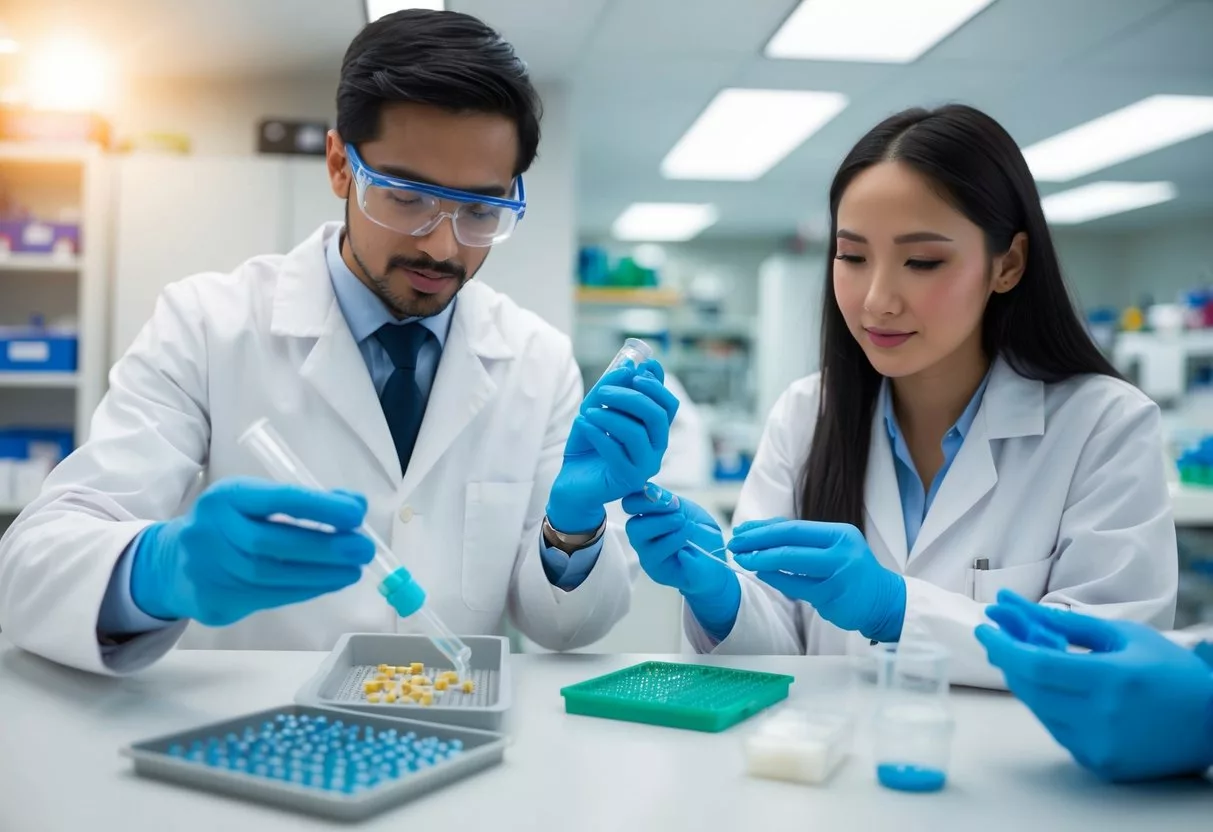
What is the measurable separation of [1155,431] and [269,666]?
50.7 inches

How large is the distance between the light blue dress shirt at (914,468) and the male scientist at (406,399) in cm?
47

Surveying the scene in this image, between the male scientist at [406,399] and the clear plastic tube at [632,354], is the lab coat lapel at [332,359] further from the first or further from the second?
the clear plastic tube at [632,354]

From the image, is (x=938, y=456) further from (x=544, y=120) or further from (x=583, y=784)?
(x=544, y=120)

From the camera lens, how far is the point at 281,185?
13.4ft

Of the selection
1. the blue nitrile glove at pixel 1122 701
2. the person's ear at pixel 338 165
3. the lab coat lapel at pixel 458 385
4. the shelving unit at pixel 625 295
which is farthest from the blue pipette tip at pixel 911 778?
the shelving unit at pixel 625 295

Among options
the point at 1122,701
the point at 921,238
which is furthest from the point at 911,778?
the point at 921,238

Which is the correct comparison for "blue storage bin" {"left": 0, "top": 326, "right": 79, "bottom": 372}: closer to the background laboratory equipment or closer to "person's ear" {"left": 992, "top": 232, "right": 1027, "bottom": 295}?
"person's ear" {"left": 992, "top": 232, "right": 1027, "bottom": 295}

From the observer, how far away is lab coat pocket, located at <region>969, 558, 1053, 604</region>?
148 cm

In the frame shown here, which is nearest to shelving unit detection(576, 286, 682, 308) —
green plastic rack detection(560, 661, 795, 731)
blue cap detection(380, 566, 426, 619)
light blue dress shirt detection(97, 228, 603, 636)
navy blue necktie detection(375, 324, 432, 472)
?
light blue dress shirt detection(97, 228, 603, 636)

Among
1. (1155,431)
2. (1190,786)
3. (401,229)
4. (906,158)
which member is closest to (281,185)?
(401,229)

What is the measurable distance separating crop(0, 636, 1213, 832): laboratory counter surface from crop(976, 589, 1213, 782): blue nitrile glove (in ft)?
0.10

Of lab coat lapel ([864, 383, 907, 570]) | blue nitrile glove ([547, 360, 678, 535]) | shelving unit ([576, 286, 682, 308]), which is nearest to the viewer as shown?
blue nitrile glove ([547, 360, 678, 535])

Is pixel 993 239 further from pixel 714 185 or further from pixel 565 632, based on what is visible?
pixel 714 185

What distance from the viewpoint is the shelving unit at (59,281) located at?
3.92 metres
